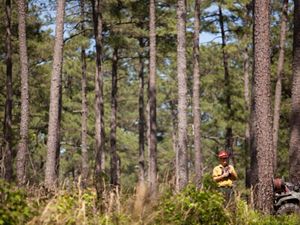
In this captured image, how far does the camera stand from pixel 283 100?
83.1 ft

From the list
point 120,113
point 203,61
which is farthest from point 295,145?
point 120,113

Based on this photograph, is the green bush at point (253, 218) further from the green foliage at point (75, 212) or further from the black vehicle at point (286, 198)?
the green foliage at point (75, 212)

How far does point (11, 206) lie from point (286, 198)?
7703 millimetres

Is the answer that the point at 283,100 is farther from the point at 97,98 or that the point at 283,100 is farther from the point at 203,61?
the point at 203,61

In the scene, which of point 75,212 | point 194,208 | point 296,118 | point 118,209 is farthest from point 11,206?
point 296,118

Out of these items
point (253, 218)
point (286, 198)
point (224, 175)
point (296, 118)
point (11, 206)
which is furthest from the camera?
point (296, 118)

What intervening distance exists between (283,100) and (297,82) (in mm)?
11373

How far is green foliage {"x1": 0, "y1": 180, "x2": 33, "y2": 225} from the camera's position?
470 centimetres

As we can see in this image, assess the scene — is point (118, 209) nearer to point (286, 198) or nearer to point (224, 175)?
point (224, 175)

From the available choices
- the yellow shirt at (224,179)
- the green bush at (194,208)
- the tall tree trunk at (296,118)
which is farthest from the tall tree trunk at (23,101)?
the green bush at (194,208)

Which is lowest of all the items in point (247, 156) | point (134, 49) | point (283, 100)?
point (247, 156)

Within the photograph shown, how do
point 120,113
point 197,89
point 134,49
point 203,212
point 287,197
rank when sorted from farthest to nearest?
point 120,113 < point 134,49 < point 197,89 < point 287,197 < point 203,212

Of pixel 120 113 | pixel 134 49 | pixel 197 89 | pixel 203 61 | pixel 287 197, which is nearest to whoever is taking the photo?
pixel 287 197

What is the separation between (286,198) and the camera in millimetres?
11234
